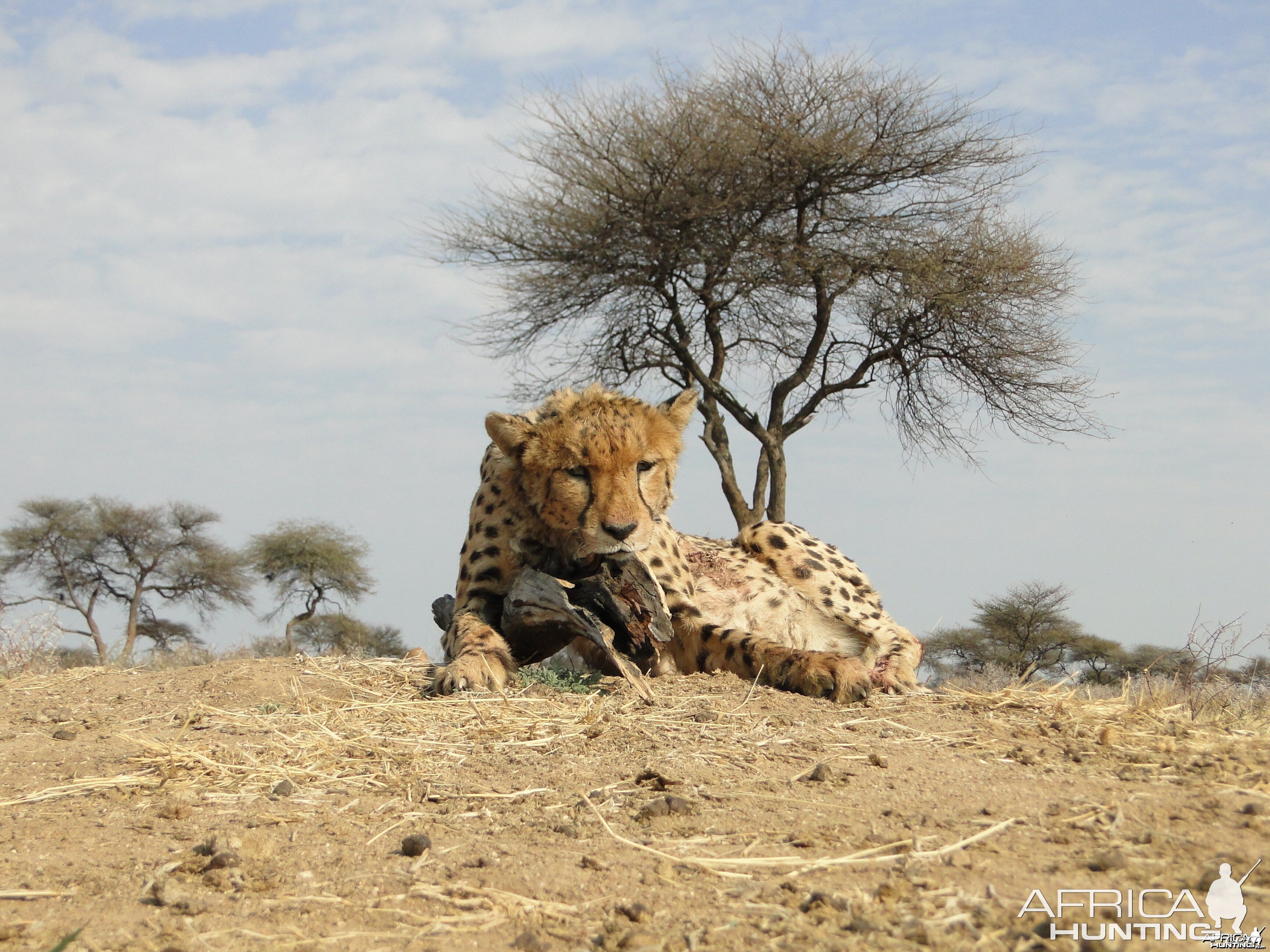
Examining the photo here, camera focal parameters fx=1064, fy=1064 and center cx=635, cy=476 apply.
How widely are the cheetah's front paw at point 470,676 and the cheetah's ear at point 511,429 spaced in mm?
811

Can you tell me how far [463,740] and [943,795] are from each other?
4.37 ft

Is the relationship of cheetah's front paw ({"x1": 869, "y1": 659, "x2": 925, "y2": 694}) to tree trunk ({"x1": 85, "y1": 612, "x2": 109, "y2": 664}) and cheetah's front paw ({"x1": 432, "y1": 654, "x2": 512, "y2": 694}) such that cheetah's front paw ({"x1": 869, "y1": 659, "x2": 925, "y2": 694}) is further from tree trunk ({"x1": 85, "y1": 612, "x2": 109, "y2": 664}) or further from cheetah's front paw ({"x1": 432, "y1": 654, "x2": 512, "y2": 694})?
tree trunk ({"x1": 85, "y1": 612, "x2": 109, "y2": 664})

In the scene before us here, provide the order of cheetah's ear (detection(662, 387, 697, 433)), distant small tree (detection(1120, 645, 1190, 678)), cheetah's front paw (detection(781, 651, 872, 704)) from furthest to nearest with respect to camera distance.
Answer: distant small tree (detection(1120, 645, 1190, 678)), cheetah's ear (detection(662, 387, 697, 433)), cheetah's front paw (detection(781, 651, 872, 704))

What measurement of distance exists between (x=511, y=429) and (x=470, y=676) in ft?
3.10

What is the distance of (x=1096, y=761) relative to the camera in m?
2.70

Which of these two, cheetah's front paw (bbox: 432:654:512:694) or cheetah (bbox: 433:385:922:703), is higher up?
cheetah (bbox: 433:385:922:703)

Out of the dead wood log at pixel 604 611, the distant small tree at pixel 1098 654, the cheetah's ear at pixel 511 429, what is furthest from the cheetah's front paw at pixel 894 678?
the distant small tree at pixel 1098 654

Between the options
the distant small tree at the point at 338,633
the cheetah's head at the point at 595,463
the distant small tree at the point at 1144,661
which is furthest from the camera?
the distant small tree at the point at 338,633

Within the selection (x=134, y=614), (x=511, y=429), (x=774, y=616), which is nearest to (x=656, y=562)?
(x=774, y=616)

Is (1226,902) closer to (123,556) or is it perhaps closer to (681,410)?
(681,410)

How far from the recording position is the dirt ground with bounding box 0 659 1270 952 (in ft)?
5.71

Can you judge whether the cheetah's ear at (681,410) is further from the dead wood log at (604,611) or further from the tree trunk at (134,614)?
the tree trunk at (134,614)

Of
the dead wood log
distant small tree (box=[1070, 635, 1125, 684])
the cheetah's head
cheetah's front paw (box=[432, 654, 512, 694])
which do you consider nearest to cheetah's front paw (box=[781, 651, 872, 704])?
the dead wood log

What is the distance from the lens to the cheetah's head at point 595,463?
12.4 ft
